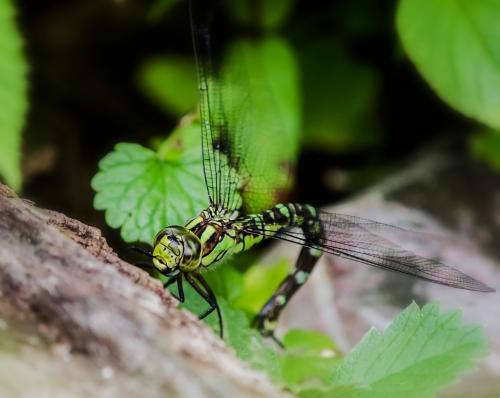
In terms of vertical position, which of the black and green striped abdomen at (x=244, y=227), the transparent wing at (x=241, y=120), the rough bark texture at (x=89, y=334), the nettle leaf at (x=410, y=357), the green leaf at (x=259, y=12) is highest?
the green leaf at (x=259, y=12)

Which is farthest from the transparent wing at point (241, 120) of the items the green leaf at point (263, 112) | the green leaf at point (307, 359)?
the green leaf at point (307, 359)

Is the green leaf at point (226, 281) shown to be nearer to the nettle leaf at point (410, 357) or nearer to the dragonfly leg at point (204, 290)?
the dragonfly leg at point (204, 290)

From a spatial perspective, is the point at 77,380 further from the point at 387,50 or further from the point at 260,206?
the point at 387,50

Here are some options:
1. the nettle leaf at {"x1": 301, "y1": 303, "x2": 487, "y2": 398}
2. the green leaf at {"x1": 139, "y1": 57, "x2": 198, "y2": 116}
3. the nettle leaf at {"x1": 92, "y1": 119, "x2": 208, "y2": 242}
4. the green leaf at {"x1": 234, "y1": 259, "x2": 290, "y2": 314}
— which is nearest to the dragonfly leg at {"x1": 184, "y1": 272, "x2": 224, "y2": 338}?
the nettle leaf at {"x1": 92, "y1": 119, "x2": 208, "y2": 242}

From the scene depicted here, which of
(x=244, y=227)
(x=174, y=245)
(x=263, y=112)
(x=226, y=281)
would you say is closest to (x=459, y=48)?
(x=263, y=112)

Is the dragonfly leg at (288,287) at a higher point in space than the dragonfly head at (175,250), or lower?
higher

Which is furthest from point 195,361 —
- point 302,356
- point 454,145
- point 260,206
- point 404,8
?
point 454,145

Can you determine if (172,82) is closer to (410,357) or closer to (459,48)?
(459,48)
